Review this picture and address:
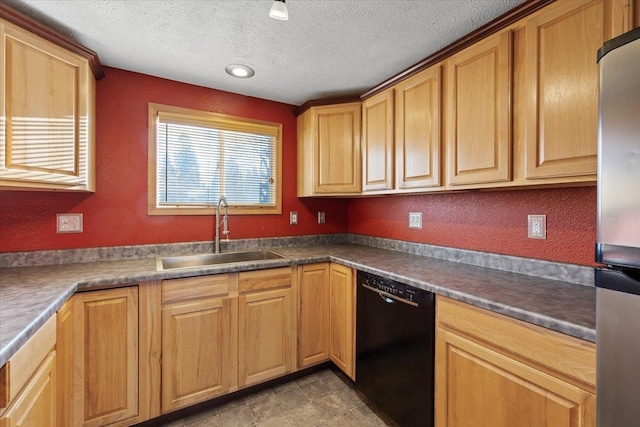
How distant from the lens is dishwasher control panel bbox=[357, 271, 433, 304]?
1.42 metres

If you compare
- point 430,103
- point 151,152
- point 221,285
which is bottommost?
point 221,285

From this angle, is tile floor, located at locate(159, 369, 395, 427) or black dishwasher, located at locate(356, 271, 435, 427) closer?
black dishwasher, located at locate(356, 271, 435, 427)

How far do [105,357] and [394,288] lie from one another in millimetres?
1575

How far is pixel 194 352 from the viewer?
1697 millimetres

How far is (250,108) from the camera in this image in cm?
245

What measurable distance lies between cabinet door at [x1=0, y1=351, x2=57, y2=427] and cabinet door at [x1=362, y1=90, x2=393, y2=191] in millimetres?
1983

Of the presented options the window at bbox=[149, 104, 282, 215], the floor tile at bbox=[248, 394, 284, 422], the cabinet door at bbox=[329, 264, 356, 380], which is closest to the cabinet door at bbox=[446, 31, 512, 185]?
the cabinet door at bbox=[329, 264, 356, 380]

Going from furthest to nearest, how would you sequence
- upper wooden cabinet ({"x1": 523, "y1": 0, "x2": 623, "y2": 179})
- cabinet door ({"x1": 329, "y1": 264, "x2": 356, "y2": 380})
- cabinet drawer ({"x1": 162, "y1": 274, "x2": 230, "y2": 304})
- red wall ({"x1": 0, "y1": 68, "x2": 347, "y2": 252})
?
cabinet door ({"x1": 329, "y1": 264, "x2": 356, "y2": 380})
red wall ({"x1": 0, "y1": 68, "x2": 347, "y2": 252})
cabinet drawer ({"x1": 162, "y1": 274, "x2": 230, "y2": 304})
upper wooden cabinet ({"x1": 523, "y1": 0, "x2": 623, "y2": 179})

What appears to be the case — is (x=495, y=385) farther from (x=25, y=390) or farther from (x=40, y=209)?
(x=40, y=209)

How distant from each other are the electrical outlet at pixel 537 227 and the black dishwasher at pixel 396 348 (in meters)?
0.69

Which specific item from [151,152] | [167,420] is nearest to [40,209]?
[151,152]

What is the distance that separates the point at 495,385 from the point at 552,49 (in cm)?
141

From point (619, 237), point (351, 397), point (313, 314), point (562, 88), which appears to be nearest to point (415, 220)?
point (313, 314)

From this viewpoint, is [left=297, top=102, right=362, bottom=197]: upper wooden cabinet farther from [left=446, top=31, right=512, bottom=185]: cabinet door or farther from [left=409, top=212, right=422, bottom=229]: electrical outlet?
[left=446, top=31, right=512, bottom=185]: cabinet door
